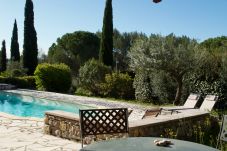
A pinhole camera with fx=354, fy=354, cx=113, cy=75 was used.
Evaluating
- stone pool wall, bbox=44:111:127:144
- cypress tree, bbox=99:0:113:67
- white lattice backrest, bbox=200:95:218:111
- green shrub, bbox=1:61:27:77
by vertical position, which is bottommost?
stone pool wall, bbox=44:111:127:144

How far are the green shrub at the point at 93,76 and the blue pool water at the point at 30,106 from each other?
321cm

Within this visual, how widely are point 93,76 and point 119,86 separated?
218 centimetres

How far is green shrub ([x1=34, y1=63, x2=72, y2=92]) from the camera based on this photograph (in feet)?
75.7

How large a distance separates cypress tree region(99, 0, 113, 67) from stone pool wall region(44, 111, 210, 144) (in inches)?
680

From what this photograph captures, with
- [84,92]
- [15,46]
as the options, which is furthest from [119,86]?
[15,46]

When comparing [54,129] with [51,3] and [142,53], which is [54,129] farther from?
[51,3]

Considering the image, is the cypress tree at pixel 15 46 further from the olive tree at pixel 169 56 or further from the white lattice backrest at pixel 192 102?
the white lattice backrest at pixel 192 102

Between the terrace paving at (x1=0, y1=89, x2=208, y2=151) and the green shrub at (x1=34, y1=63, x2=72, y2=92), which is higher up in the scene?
the green shrub at (x1=34, y1=63, x2=72, y2=92)

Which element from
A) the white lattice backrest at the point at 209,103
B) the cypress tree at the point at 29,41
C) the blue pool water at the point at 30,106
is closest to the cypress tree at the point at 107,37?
the blue pool water at the point at 30,106

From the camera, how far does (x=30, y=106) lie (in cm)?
1789

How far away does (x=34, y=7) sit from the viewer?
31438 mm

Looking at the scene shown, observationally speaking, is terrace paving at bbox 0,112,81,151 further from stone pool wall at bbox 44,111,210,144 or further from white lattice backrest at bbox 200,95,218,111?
white lattice backrest at bbox 200,95,218,111

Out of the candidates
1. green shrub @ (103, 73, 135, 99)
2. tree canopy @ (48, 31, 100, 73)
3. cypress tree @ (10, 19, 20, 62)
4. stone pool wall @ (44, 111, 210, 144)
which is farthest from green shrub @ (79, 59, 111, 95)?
cypress tree @ (10, 19, 20, 62)

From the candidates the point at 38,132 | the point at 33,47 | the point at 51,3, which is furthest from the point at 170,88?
the point at 33,47
